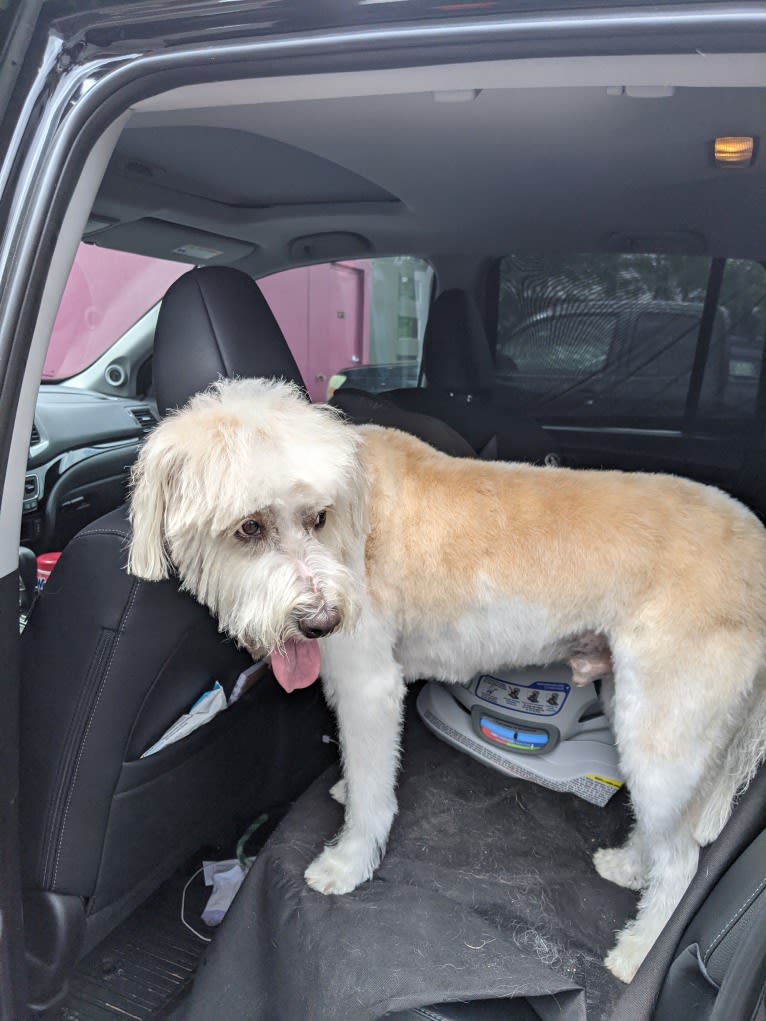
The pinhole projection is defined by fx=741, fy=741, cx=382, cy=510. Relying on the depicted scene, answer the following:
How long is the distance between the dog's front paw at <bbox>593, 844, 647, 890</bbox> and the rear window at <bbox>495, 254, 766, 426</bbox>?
2.24 metres

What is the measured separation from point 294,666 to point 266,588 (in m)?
0.28

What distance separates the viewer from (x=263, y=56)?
3.91 ft

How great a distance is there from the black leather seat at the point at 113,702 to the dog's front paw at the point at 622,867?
1.25 meters

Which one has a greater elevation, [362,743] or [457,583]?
[457,583]

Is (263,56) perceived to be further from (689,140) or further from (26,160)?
(689,140)

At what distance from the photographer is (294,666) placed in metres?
1.82

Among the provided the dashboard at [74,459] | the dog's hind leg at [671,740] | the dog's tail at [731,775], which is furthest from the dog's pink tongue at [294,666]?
the dashboard at [74,459]

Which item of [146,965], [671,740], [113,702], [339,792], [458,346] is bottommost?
[146,965]

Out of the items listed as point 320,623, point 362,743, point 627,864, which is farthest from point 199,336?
point 627,864

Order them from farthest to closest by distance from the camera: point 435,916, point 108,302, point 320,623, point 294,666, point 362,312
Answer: point 362,312 → point 108,302 → point 435,916 → point 294,666 → point 320,623

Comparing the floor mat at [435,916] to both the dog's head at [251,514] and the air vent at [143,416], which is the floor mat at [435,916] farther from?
the air vent at [143,416]

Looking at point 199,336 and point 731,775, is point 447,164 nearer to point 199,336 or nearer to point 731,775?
point 199,336

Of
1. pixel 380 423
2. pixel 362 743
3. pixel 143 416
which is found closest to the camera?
pixel 362 743

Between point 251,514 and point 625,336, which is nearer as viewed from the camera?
point 251,514
